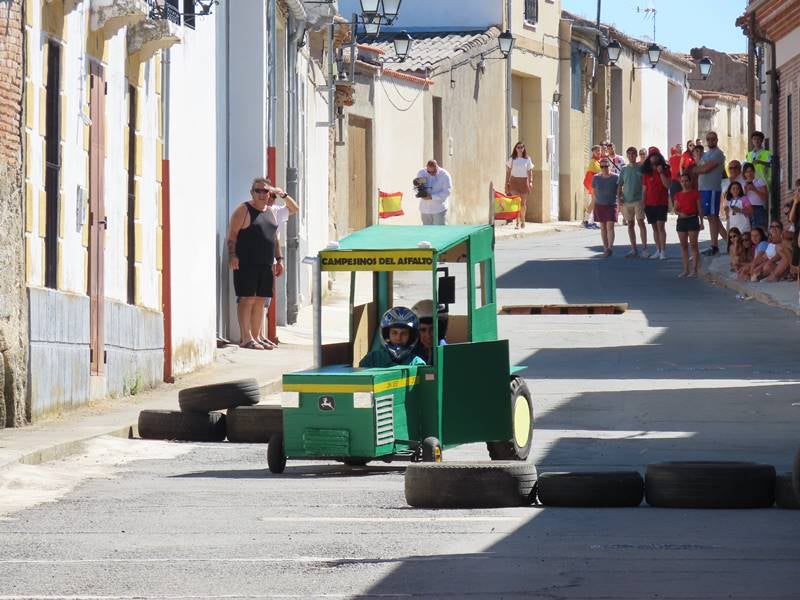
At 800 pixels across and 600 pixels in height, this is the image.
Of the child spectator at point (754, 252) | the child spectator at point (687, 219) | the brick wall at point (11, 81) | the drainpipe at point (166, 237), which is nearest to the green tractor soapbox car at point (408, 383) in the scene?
the brick wall at point (11, 81)

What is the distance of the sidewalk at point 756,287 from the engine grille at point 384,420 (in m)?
14.6

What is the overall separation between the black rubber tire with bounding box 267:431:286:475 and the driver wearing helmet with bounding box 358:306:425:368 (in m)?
0.87

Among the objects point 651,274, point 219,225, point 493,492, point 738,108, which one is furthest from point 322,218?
point 738,108

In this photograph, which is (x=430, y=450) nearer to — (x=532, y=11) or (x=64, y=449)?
(x=64, y=449)

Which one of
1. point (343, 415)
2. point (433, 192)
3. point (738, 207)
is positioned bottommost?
point (343, 415)

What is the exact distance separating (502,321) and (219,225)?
474 cm

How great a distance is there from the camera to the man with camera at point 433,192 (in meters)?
39.4

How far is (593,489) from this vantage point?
11531 millimetres

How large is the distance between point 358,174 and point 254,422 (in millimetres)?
27149

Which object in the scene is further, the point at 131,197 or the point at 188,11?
the point at 188,11

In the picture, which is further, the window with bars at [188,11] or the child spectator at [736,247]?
the child spectator at [736,247]

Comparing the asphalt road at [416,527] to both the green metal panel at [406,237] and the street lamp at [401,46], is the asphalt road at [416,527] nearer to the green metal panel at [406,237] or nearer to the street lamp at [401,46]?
the green metal panel at [406,237]

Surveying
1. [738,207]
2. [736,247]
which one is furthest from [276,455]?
[738,207]

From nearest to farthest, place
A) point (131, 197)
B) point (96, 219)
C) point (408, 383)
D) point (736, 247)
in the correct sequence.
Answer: point (408, 383) → point (96, 219) → point (131, 197) → point (736, 247)
